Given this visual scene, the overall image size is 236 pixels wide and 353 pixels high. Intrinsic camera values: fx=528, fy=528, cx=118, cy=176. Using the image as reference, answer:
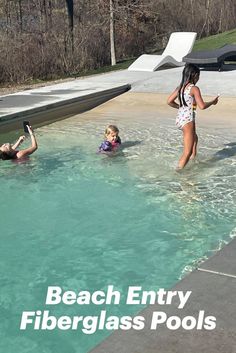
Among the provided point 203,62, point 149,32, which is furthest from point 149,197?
point 149,32

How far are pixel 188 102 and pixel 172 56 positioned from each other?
12077 mm

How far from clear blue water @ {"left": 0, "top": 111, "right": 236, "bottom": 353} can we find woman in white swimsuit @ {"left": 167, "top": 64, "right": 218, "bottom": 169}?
42 cm

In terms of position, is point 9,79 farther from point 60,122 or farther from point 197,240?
point 197,240

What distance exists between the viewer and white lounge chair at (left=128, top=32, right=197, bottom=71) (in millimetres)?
17297

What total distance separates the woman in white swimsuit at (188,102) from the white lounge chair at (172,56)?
9.87 metres

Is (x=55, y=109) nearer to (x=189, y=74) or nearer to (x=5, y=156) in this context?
(x=5, y=156)

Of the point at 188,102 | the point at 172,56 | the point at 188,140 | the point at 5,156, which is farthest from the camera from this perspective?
the point at 172,56

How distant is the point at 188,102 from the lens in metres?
7.26

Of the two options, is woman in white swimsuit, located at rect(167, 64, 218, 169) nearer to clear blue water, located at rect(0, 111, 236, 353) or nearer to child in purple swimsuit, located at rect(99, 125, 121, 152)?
clear blue water, located at rect(0, 111, 236, 353)

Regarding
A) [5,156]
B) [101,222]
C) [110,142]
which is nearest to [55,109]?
[110,142]

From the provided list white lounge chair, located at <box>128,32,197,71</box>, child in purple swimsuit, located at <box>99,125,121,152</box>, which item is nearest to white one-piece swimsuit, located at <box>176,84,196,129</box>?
child in purple swimsuit, located at <box>99,125,121,152</box>

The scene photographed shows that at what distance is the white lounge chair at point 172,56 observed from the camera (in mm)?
17297

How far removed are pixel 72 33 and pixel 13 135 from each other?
9429mm

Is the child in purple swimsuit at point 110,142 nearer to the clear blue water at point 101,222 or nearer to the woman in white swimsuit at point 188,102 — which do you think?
the clear blue water at point 101,222
